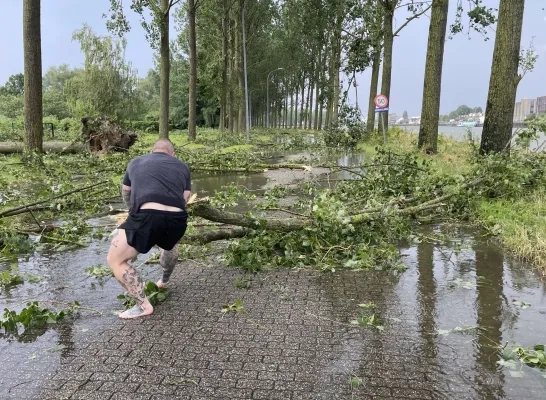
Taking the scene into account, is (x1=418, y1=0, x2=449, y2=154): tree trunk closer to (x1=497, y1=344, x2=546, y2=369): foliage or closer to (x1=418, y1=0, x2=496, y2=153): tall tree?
(x1=418, y1=0, x2=496, y2=153): tall tree

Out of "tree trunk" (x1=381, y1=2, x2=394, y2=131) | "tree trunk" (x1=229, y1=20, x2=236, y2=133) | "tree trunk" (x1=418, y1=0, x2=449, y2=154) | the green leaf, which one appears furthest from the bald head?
"tree trunk" (x1=229, y1=20, x2=236, y2=133)

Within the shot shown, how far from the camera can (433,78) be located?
657 inches

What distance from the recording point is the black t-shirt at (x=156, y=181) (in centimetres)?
420

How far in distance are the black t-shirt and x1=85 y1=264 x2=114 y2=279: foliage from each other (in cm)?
161

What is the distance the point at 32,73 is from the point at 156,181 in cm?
1188

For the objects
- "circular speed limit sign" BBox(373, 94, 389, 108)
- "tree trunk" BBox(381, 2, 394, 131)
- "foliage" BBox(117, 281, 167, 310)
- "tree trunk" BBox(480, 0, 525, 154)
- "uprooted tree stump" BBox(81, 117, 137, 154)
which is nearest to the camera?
"foliage" BBox(117, 281, 167, 310)

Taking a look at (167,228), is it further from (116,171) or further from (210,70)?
(210,70)

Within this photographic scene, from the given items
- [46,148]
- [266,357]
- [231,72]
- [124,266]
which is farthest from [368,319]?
[231,72]

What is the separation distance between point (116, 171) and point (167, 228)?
9.96m

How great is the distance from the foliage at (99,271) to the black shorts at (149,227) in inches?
60.2

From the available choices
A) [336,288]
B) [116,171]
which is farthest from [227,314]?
[116,171]

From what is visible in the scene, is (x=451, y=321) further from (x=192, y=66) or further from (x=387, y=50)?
(x=192, y=66)

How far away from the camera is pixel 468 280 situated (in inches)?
208

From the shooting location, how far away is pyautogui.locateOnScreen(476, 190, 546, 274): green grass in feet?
19.6
